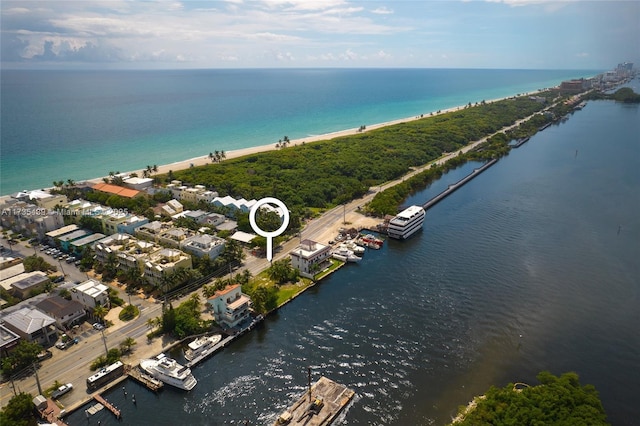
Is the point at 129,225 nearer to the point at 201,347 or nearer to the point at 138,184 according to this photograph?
the point at 138,184

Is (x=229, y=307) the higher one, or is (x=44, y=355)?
(x=229, y=307)

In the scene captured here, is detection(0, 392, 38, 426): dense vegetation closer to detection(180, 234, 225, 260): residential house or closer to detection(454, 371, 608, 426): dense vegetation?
detection(180, 234, 225, 260): residential house

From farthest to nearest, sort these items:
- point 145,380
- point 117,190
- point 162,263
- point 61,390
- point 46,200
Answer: point 117,190, point 46,200, point 162,263, point 145,380, point 61,390

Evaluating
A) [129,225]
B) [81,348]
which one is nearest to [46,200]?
[129,225]

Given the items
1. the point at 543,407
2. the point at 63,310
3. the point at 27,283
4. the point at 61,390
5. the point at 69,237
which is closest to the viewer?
the point at 543,407

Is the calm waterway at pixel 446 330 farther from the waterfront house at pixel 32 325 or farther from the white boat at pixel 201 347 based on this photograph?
the waterfront house at pixel 32 325

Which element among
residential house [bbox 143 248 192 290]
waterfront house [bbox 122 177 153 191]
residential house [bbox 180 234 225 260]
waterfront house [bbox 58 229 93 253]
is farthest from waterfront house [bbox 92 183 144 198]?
residential house [bbox 143 248 192 290]

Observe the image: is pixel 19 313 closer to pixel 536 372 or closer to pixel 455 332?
pixel 455 332

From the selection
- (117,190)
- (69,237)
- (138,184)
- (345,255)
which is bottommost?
(345,255)
